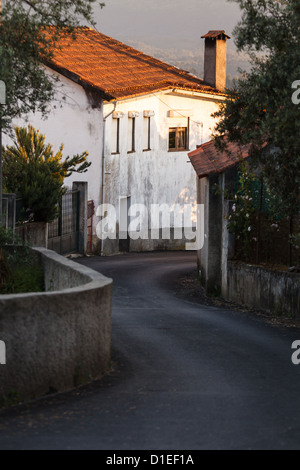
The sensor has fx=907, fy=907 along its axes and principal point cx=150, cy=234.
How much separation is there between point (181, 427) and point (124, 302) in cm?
1138

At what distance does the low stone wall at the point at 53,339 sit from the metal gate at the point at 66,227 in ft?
62.5

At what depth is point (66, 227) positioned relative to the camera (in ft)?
100

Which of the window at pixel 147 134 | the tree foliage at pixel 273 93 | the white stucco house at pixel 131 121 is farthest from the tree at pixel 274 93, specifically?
the window at pixel 147 134

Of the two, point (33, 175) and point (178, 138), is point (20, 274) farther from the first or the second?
point (178, 138)

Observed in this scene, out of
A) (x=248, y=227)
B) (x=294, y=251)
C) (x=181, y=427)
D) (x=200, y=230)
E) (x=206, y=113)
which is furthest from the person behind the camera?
(x=206, y=113)

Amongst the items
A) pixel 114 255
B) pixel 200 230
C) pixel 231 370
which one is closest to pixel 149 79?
pixel 114 255

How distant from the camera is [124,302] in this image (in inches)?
727

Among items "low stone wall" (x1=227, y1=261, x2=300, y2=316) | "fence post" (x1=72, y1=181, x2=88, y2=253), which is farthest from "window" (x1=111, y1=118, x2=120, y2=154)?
"low stone wall" (x1=227, y1=261, x2=300, y2=316)

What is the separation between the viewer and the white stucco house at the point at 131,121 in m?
33.7

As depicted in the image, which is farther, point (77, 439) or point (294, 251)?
point (294, 251)

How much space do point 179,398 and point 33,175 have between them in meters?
17.3

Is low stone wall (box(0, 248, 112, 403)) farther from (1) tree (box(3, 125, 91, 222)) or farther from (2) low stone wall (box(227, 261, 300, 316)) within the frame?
(1) tree (box(3, 125, 91, 222))

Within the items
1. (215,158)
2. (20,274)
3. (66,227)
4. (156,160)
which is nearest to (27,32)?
(20,274)

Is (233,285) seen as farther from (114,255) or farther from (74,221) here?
(114,255)
